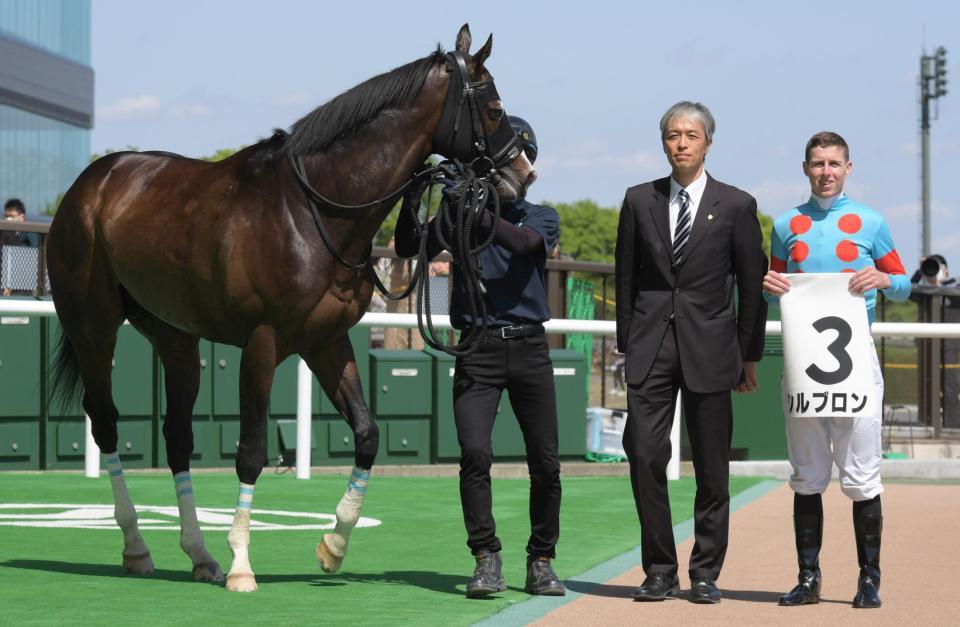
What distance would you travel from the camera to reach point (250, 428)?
6141mm

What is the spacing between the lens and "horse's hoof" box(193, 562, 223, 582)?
6265 millimetres

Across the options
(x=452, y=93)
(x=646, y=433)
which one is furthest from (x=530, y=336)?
(x=452, y=93)

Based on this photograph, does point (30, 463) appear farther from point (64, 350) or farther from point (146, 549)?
point (146, 549)

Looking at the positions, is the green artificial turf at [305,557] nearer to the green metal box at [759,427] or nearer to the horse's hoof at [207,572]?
the horse's hoof at [207,572]

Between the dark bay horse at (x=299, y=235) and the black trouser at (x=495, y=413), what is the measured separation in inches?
16.5

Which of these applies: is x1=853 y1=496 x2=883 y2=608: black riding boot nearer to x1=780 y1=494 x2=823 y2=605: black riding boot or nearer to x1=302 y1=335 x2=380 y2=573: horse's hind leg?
x1=780 y1=494 x2=823 y2=605: black riding boot

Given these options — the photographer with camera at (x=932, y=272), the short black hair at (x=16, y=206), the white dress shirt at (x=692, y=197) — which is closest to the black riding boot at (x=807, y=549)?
the white dress shirt at (x=692, y=197)

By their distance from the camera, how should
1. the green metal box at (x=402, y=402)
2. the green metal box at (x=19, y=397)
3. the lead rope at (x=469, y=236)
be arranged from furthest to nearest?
the green metal box at (x=402, y=402) < the green metal box at (x=19, y=397) < the lead rope at (x=469, y=236)

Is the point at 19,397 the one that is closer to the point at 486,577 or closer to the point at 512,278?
the point at 512,278

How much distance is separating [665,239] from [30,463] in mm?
6811

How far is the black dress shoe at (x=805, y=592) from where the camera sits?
19.1ft

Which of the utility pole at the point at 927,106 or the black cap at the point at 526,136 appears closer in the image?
the black cap at the point at 526,136

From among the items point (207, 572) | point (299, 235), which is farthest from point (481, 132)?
point (207, 572)

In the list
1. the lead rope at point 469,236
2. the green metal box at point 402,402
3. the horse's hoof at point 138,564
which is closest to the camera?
the lead rope at point 469,236
